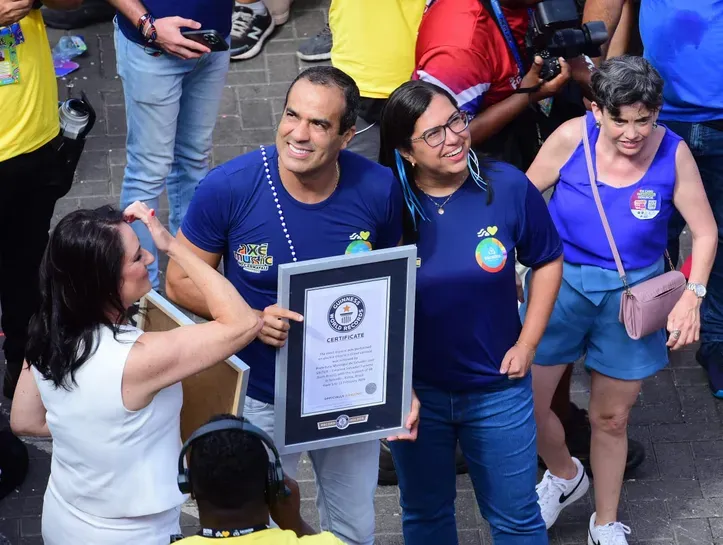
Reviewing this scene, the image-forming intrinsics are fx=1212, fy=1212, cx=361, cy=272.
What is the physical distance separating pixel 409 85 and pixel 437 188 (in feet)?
1.19

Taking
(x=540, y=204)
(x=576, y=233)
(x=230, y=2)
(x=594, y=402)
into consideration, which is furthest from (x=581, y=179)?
(x=230, y=2)

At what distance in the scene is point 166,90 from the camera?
18.8 ft

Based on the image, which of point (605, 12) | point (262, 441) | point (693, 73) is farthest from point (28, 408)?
point (605, 12)

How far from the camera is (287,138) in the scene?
391cm

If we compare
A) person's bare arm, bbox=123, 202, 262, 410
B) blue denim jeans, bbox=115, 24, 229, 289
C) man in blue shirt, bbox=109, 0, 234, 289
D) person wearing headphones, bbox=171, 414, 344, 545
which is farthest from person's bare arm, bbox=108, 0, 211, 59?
person wearing headphones, bbox=171, 414, 344, 545

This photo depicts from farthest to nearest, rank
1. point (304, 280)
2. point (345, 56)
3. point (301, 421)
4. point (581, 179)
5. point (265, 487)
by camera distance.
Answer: point (345, 56) → point (581, 179) → point (301, 421) → point (304, 280) → point (265, 487)

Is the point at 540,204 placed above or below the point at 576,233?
above

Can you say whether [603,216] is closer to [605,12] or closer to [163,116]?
[605,12]

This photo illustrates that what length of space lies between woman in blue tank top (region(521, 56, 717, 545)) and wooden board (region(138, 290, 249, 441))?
1583mm

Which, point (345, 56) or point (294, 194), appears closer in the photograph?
point (294, 194)

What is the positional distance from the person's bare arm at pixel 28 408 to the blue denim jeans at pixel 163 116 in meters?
2.02

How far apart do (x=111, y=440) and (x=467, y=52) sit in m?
2.27

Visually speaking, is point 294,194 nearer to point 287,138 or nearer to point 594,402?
point 287,138

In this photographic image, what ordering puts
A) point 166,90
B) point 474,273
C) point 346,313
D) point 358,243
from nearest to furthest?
point 346,313
point 358,243
point 474,273
point 166,90
